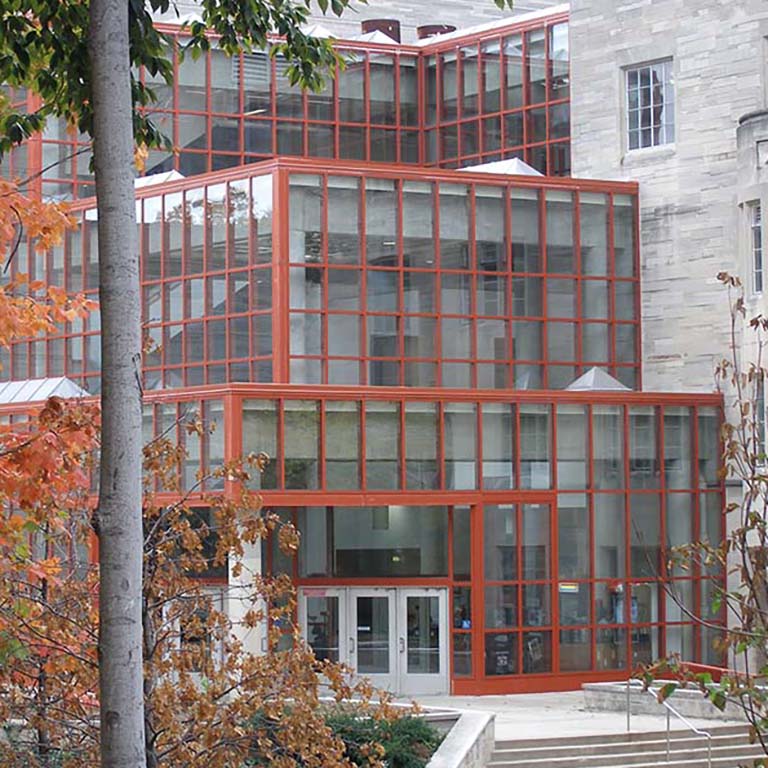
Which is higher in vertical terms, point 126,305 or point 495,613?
point 126,305

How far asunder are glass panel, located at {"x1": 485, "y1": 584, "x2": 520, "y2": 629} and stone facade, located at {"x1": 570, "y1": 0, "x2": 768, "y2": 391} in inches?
292

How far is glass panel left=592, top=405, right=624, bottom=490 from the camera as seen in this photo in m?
40.5

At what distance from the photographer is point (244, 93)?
50188 millimetres

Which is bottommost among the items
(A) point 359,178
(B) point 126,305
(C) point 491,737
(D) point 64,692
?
(C) point 491,737

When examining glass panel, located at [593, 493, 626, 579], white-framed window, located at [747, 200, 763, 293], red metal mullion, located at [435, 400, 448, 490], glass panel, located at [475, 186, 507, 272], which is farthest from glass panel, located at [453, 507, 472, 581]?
white-framed window, located at [747, 200, 763, 293]

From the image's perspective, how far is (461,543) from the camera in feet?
128

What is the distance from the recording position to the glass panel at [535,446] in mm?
39469

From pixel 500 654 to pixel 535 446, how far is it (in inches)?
175

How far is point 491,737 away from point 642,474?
12.6m

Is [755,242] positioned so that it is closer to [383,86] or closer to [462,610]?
[462,610]

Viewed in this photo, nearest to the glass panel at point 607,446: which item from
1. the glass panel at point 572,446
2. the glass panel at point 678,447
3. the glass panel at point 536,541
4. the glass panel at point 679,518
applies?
the glass panel at point 572,446

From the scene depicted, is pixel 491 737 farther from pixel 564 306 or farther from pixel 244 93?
pixel 244 93

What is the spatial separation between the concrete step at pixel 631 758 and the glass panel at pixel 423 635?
24.9ft

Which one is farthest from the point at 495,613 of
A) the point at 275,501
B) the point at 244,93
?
the point at 244,93
